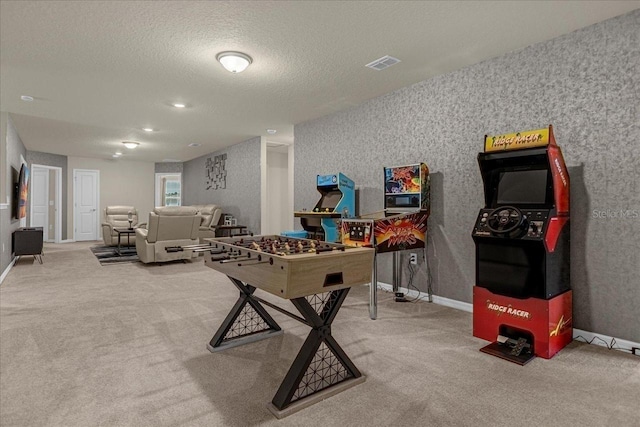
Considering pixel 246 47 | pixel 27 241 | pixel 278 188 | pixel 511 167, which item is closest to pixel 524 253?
pixel 511 167

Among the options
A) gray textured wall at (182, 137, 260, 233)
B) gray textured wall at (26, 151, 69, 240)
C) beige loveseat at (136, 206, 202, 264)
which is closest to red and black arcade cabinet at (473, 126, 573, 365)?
beige loveseat at (136, 206, 202, 264)

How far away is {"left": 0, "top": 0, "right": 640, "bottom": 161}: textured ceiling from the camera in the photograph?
2.66m

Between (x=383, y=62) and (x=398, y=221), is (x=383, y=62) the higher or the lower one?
the higher one

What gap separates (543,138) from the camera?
262 cm

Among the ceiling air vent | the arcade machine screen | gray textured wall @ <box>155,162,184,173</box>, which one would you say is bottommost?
the arcade machine screen

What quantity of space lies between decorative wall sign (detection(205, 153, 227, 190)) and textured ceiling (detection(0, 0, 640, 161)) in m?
3.59

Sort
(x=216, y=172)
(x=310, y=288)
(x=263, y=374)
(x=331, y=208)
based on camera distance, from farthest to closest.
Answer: (x=216, y=172) < (x=331, y=208) < (x=263, y=374) < (x=310, y=288)

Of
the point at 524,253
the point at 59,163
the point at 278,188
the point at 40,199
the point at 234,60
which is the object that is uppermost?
the point at 234,60

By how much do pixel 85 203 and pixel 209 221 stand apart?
4.94m

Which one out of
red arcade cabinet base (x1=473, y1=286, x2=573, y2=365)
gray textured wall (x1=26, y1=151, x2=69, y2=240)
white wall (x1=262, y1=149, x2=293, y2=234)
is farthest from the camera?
white wall (x1=262, y1=149, x2=293, y2=234)

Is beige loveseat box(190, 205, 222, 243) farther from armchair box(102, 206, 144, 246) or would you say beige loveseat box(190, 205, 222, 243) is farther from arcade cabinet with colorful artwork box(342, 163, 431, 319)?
arcade cabinet with colorful artwork box(342, 163, 431, 319)

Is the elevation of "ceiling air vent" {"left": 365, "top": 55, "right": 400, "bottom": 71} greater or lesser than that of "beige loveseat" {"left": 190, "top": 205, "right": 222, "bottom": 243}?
greater

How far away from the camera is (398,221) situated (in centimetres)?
367

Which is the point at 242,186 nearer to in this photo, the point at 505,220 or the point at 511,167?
the point at 511,167
